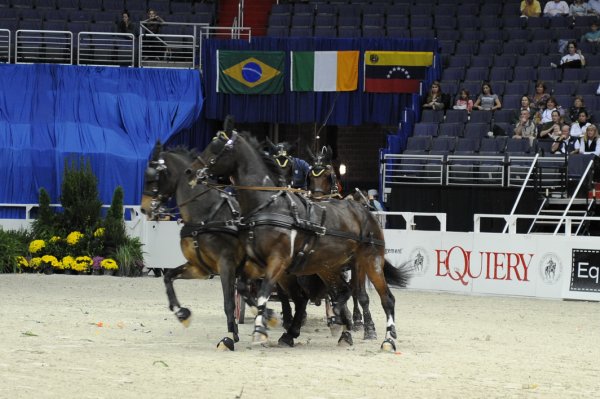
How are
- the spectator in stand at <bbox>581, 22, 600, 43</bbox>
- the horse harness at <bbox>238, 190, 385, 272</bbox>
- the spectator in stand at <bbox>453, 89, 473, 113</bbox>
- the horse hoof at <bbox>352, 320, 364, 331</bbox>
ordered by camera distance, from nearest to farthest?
the horse harness at <bbox>238, 190, 385, 272</bbox> → the horse hoof at <bbox>352, 320, 364, 331</bbox> → the spectator in stand at <bbox>453, 89, 473, 113</bbox> → the spectator in stand at <bbox>581, 22, 600, 43</bbox>

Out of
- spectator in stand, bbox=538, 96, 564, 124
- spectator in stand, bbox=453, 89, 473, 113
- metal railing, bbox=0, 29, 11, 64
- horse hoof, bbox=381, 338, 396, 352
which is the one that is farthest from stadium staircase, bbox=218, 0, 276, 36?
horse hoof, bbox=381, 338, 396, 352

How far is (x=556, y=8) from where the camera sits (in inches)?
1192

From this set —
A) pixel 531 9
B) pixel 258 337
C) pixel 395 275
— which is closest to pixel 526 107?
pixel 531 9

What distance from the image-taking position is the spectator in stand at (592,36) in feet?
92.5

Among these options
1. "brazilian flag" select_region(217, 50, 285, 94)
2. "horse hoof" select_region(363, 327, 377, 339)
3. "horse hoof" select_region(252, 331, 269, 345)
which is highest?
"brazilian flag" select_region(217, 50, 285, 94)

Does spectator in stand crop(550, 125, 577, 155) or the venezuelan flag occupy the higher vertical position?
the venezuelan flag

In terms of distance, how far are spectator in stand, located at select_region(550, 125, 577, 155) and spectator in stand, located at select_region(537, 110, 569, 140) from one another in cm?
31

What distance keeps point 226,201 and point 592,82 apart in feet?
51.4

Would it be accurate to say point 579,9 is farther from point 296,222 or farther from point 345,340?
point 296,222

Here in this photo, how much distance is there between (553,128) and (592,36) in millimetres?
4786

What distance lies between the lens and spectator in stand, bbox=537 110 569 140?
963 inches

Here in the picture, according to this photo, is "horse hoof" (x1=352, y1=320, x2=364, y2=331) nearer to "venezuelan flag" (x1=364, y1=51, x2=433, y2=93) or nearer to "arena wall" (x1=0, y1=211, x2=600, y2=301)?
"arena wall" (x1=0, y1=211, x2=600, y2=301)

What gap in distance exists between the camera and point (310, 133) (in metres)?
32.8

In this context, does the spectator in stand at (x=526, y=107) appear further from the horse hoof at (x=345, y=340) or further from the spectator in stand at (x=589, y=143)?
the horse hoof at (x=345, y=340)
